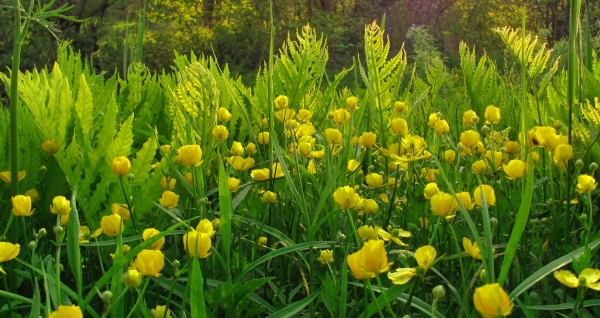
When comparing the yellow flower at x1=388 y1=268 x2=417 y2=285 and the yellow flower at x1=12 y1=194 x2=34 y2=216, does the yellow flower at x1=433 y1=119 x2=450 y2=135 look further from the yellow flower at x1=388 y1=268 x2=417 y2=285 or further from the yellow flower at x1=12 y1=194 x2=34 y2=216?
the yellow flower at x1=12 y1=194 x2=34 y2=216

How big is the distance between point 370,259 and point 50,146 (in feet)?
2.31

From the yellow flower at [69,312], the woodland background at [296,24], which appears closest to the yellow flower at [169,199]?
the yellow flower at [69,312]

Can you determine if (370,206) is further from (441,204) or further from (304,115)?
(304,115)

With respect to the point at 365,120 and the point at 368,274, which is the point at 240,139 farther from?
the point at 368,274

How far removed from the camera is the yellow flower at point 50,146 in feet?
3.44

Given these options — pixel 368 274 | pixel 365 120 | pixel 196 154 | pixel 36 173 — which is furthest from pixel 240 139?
pixel 368 274

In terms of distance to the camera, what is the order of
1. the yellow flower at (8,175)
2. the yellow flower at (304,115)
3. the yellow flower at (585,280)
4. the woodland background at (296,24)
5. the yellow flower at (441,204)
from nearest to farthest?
the yellow flower at (585,280), the yellow flower at (441,204), the yellow flower at (8,175), the yellow flower at (304,115), the woodland background at (296,24)

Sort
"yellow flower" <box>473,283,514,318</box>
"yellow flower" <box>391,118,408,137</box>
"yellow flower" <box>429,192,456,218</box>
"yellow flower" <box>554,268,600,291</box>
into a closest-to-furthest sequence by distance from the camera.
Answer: "yellow flower" <box>473,283,514,318</box> < "yellow flower" <box>554,268,600,291</box> < "yellow flower" <box>429,192,456,218</box> < "yellow flower" <box>391,118,408,137</box>

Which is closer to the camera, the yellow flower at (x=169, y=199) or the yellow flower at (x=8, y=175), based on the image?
the yellow flower at (x=169, y=199)

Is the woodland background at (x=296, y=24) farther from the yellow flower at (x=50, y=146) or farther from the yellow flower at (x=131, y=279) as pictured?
the yellow flower at (x=131, y=279)

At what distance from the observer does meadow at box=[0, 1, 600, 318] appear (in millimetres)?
716

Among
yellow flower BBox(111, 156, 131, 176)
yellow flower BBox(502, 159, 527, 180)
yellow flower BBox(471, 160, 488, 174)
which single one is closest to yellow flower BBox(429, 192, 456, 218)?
yellow flower BBox(502, 159, 527, 180)

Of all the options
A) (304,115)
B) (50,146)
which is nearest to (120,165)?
(50,146)

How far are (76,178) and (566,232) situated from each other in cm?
80
